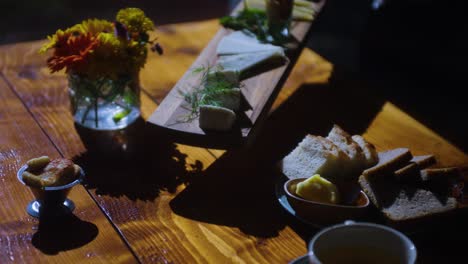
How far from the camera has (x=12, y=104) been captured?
65.8 inches

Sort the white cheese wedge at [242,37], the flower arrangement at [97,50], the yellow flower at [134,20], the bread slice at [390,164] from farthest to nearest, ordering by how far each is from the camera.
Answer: the white cheese wedge at [242,37] < the yellow flower at [134,20] < the flower arrangement at [97,50] < the bread slice at [390,164]

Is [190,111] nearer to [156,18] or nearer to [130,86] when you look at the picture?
[130,86]

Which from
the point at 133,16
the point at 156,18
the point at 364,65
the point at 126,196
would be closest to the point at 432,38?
the point at 364,65

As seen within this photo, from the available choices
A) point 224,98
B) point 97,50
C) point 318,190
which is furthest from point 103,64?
point 318,190

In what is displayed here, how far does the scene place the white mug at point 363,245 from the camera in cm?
97

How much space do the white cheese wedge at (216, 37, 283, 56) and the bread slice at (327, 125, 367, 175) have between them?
0.43 m

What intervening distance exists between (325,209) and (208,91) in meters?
0.43

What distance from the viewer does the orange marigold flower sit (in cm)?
144

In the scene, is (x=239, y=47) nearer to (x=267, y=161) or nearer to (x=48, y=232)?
(x=267, y=161)

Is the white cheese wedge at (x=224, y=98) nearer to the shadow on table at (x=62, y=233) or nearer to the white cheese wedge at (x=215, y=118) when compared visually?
the white cheese wedge at (x=215, y=118)

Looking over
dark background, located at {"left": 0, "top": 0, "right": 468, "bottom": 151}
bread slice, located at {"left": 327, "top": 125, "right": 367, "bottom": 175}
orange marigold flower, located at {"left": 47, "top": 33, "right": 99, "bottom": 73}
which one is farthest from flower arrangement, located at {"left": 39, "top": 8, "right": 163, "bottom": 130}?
dark background, located at {"left": 0, "top": 0, "right": 468, "bottom": 151}

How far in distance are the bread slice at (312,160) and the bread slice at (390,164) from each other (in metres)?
0.07

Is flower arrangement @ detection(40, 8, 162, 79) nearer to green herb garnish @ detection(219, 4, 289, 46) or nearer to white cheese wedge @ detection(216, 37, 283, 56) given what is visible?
white cheese wedge @ detection(216, 37, 283, 56)

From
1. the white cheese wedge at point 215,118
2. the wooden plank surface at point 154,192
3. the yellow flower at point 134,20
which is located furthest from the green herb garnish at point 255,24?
the white cheese wedge at point 215,118
